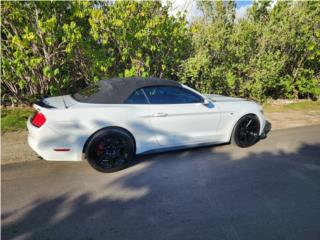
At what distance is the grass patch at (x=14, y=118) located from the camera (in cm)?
598

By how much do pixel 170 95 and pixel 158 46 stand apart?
345 centimetres

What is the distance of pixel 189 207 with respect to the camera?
3098 mm

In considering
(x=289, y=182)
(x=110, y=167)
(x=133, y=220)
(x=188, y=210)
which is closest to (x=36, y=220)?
(x=133, y=220)

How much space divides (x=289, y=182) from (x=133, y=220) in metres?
2.45

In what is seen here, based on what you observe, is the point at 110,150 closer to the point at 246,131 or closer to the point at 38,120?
the point at 38,120

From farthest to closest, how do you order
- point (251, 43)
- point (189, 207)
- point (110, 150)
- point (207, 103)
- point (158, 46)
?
point (251, 43), point (158, 46), point (207, 103), point (110, 150), point (189, 207)

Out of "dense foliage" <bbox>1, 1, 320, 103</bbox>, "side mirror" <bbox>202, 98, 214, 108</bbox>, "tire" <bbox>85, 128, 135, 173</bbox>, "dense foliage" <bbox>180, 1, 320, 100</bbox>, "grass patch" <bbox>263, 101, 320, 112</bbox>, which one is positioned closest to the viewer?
"tire" <bbox>85, 128, 135, 173</bbox>

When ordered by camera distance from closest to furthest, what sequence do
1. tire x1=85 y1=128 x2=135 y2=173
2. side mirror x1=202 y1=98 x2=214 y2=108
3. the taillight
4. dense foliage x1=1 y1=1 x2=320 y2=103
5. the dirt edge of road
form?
the taillight
tire x1=85 y1=128 x2=135 y2=173
the dirt edge of road
side mirror x1=202 y1=98 x2=214 y2=108
dense foliage x1=1 y1=1 x2=320 y2=103

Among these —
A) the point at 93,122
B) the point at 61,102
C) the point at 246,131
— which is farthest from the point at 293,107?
the point at 61,102

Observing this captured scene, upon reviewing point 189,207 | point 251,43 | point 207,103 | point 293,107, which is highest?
point 251,43

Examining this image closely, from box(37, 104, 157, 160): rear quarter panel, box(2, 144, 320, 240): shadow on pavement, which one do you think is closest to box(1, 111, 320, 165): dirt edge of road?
box(37, 104, 157, 160): rear quarter panel

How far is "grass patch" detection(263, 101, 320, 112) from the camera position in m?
9.37

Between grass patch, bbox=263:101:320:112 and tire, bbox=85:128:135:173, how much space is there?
6.78 metres

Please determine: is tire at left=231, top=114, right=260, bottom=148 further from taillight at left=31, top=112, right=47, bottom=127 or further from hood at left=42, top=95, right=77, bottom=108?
taillight at left=31, top=112, right=47, bottom=127
